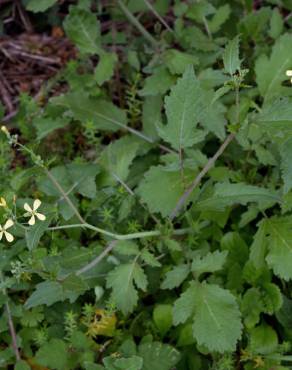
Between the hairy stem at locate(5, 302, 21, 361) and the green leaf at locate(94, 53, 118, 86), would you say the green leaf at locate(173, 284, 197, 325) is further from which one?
the green leaf at locate(94, 53, 118, 86)

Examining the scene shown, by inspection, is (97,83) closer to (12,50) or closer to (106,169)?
(106,169)

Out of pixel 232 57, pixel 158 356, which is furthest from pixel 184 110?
pixel 158 356

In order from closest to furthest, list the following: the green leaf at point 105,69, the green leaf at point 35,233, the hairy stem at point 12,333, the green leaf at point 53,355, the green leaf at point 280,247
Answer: the green leaf at point 35,233
the green leaf at point 280,247
the green leaf at point 53,355
the hairy stem at point 12,333
the green leaf at point 105,69

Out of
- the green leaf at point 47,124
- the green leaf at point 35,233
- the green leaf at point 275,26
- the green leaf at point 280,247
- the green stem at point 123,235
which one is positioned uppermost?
the green leaf at point 275,26

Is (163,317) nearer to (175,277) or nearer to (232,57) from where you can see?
(175,277)

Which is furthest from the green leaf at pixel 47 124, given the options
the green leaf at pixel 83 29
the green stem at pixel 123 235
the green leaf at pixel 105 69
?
the green stem at pixel 123 235

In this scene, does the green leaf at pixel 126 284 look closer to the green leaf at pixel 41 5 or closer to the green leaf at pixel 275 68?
the green leaf at pixel 275 68
